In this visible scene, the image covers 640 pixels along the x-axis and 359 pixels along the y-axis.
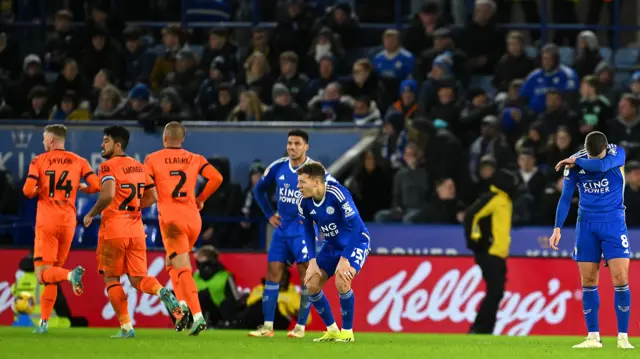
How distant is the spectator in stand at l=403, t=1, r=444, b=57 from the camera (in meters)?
22.0

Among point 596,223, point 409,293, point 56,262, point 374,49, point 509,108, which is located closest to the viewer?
point 596,223

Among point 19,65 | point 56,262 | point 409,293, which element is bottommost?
point 409,293

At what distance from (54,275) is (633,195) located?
26.3 ft

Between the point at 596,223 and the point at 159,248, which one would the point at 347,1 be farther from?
the point at 596,223

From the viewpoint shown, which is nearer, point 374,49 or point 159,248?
point 159,248

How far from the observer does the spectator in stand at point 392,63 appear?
21.2 meters

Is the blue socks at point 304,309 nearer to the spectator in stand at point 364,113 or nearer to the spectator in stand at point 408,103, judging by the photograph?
the spectator in stand at point 364,113

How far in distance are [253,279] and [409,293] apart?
2.11m

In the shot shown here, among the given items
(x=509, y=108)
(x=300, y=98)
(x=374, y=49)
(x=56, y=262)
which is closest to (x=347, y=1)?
(x=374, y=49)

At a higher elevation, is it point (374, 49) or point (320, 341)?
point (374, 49)

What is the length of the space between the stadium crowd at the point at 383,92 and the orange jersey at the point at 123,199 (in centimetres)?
456

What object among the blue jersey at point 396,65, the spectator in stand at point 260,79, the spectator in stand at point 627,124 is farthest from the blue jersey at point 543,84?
the spectator in stand at point 260,79

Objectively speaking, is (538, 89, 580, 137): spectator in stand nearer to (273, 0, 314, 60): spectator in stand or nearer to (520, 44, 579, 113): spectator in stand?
(520, 44, 579, 113): spectator in stand

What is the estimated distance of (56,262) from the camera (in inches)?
572
